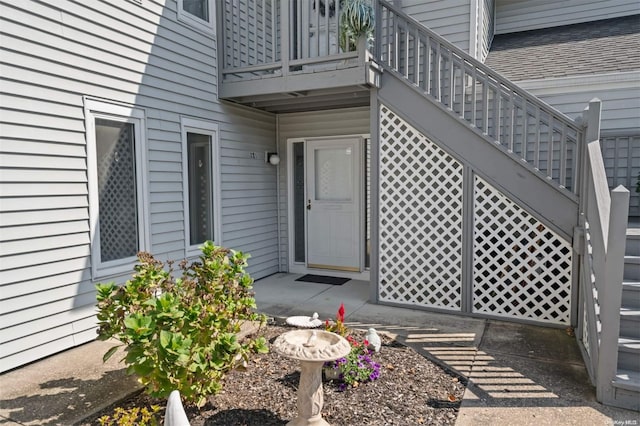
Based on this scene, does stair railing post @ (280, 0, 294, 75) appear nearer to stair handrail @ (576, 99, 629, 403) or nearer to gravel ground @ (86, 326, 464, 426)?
stair handrail @ (576, 99, 629, 403)

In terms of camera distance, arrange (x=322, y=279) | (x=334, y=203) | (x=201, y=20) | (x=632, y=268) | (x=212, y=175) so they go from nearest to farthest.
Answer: (x=632, y=268) → (x=201, y=20) → (x=212, y=175) → (x=322, y=279) → (x=334, y=203)

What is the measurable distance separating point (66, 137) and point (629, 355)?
14.9ft

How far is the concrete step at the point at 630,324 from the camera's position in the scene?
9.44 ft

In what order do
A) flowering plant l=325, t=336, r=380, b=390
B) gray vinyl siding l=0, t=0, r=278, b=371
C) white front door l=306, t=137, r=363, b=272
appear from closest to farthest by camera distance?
flowering plant l=325, t=336, r=380, b=390
gray vinyl siding l=0, t=0, r=278, b=371
white front door l=306, t=137, r=363, b=272

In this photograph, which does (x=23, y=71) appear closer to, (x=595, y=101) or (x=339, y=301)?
A: (x=339, y=301)

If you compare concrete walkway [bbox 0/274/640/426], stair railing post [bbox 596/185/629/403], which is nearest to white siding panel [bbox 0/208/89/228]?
concrete walkway [bbox 0/274/640/426]

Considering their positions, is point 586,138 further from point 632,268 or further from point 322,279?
point 322,279

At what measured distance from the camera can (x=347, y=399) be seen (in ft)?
8.84

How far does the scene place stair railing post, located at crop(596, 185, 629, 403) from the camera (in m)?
2.57

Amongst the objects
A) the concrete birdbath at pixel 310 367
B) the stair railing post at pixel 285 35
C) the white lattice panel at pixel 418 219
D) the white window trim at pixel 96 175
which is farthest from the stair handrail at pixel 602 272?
the white window trim at pixel 96 175

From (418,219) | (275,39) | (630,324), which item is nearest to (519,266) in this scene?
(418,219)

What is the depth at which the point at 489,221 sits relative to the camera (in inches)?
177

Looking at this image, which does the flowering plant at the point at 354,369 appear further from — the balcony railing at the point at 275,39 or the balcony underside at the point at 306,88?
the balcony railing at the point at 275,39

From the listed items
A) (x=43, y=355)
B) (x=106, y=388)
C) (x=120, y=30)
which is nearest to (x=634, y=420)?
(x=106, y=388)
